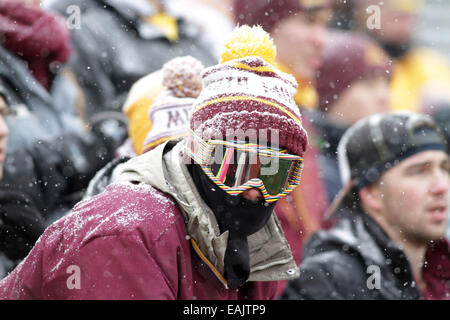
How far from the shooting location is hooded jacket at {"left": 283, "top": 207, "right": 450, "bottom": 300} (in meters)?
3.55

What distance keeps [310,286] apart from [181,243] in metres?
1.46

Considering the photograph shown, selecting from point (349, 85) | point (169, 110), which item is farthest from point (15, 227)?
point (349, 85)

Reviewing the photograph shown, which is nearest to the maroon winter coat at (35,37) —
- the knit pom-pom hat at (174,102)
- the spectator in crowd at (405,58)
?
the knit pom-pom hat at (174,102)

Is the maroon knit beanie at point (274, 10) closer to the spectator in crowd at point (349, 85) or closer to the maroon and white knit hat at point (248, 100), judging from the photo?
the spectator in crowd at point (349, 85)

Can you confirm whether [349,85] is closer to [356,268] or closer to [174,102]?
[356,268]

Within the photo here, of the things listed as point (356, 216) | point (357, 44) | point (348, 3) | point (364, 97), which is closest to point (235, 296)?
point (356, 216)

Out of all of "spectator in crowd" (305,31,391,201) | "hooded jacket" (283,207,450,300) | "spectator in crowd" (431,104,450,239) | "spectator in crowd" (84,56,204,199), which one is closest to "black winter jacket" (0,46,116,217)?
"spectator in crowd" (84,56,204,199)

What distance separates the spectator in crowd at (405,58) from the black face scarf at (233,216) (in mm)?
4285

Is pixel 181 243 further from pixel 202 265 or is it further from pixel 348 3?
pixel 348 3

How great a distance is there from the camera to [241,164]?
242 cm

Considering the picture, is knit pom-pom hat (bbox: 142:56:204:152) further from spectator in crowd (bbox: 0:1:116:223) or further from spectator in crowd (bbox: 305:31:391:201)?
spectator in crowd (bbox: 305:31:391:201)

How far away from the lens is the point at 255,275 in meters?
2.67

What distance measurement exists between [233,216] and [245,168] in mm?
198
